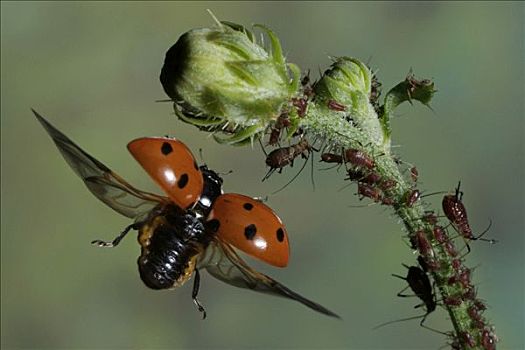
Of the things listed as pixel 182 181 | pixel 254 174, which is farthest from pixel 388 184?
pixel 254 174

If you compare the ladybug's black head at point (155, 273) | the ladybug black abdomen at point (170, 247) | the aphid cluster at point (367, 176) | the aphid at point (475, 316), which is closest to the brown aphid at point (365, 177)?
the aphid cluster at point (367, 176)

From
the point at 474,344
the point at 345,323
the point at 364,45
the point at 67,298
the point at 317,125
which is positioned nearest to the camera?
the point at 474,344

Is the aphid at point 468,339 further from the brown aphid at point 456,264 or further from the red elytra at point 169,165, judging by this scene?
the red elytra at point 169,165

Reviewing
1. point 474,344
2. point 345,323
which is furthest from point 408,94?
point 345,323

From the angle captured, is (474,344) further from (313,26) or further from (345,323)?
(313,26)

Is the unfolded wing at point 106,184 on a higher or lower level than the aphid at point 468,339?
lower

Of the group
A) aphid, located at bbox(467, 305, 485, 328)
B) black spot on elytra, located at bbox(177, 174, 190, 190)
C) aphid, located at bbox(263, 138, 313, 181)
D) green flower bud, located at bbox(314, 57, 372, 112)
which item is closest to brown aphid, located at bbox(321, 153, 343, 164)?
aphid, located at bbox(263, 138, 313, 181)

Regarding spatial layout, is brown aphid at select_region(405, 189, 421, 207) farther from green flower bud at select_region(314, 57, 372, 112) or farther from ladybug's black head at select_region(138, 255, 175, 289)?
ladybug's black head at select_region(138, 255, 175, 289)
